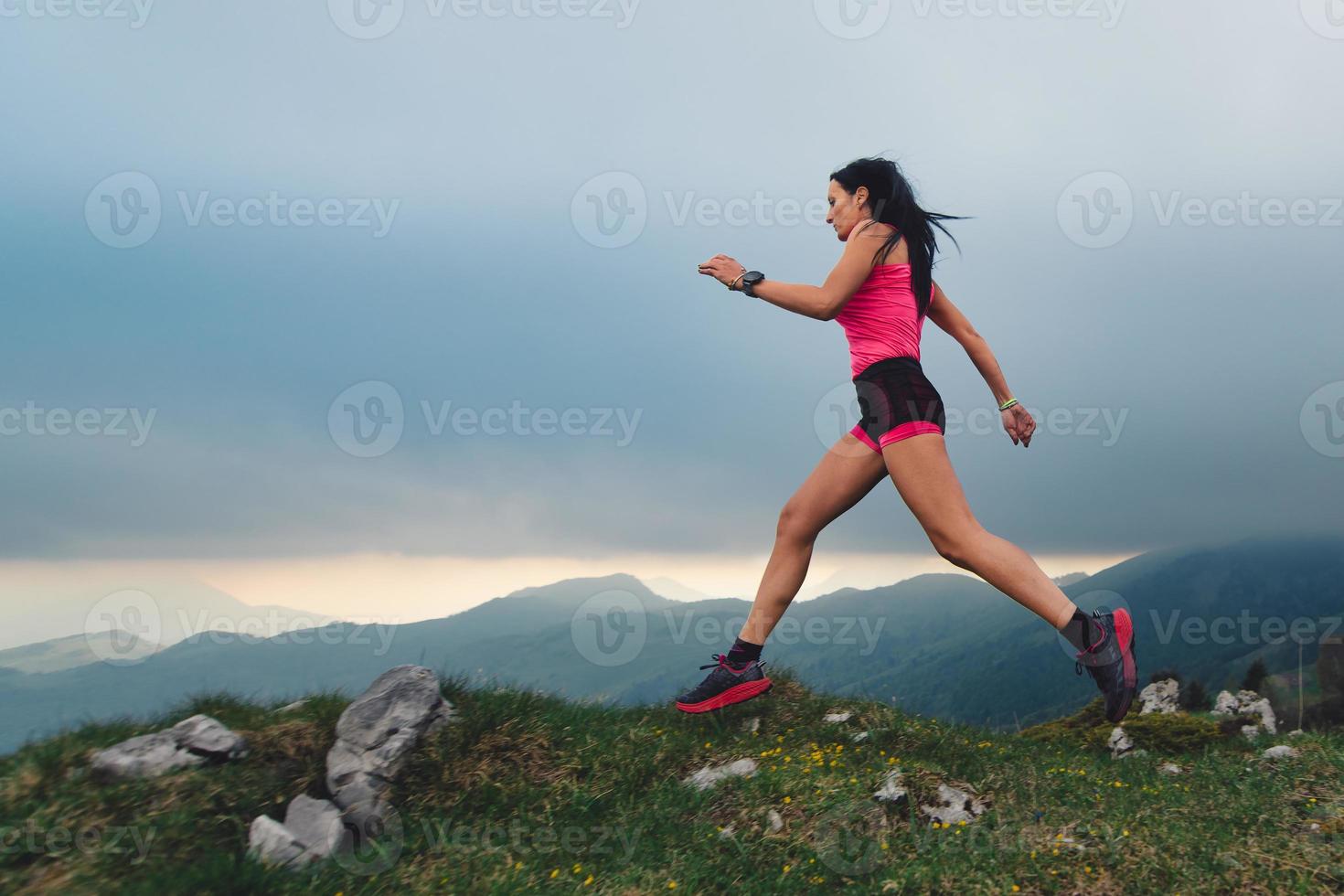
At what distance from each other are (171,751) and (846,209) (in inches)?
220

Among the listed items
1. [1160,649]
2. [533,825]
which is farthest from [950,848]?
[1160,649]

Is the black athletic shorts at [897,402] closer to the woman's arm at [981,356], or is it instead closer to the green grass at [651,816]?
the woman's arm at [981,356]

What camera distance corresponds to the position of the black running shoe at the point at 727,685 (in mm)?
6371

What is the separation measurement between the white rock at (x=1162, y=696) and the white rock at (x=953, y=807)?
1279 cm

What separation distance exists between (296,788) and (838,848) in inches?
131

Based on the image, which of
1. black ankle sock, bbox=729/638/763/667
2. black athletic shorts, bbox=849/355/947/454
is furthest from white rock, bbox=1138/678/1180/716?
black athletic shorts, bbox=849/355/947/454

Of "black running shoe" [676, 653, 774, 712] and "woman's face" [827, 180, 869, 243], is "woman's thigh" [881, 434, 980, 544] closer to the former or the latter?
"woman's face" [827, 180, 869, 243]

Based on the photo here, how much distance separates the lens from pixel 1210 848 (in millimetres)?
4879

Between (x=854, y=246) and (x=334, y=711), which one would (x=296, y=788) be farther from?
(x=854, y=246)

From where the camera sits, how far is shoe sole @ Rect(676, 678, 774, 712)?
6.40 meters

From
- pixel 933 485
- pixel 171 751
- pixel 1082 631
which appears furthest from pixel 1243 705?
pixel 171 751

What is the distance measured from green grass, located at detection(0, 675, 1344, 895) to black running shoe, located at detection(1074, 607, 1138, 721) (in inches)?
27.9

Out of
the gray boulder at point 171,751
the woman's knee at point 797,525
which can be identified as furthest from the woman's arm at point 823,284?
the gray boulder at point 171,751

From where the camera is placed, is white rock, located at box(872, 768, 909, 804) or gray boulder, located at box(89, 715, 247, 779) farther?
white rock, located at box(872, 768, 909, 804)
